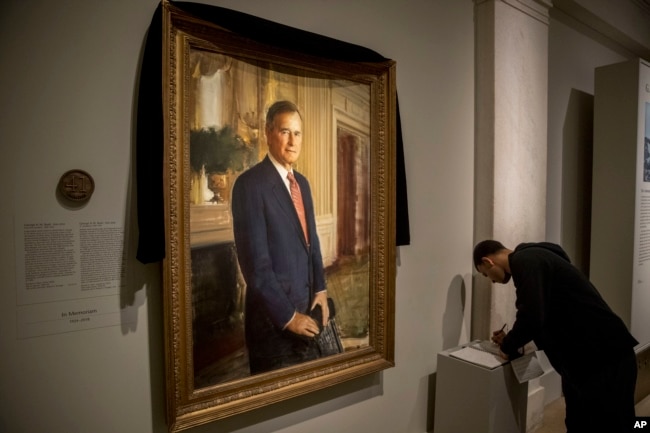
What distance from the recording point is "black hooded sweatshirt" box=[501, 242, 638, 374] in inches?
90.5

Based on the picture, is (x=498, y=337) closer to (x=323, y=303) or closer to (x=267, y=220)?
(x=323, y=303)

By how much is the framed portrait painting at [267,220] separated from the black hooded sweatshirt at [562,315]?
757 millimetres

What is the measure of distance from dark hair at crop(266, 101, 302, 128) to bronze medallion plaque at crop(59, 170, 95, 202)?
84 centimetres

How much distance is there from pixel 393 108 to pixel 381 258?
0.91m

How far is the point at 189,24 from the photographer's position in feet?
5.66

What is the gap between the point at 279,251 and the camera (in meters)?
2.07

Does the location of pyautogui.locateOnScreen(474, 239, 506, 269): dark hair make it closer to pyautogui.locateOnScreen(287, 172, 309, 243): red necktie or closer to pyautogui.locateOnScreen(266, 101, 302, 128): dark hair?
pyautogui.locateOnScreen(287, 172, 309, 243): red necktie

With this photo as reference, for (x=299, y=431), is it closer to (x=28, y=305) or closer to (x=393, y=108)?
(x=28, y=305)

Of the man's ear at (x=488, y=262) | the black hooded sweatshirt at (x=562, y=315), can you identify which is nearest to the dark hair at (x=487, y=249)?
the man's ear at (x=488, y=262)

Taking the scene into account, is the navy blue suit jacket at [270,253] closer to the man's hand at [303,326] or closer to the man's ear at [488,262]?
the man's hand at [303,326]

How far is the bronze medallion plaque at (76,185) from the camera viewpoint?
5.08 ft

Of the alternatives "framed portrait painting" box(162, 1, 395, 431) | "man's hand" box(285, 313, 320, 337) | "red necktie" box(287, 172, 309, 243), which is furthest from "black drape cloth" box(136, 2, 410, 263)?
"man's hand" box(285, 313, 320, 337)

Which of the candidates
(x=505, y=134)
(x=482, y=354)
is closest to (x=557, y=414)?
(x=482, y=354)

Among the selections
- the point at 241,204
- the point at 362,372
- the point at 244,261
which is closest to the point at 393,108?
the point at 241,204
